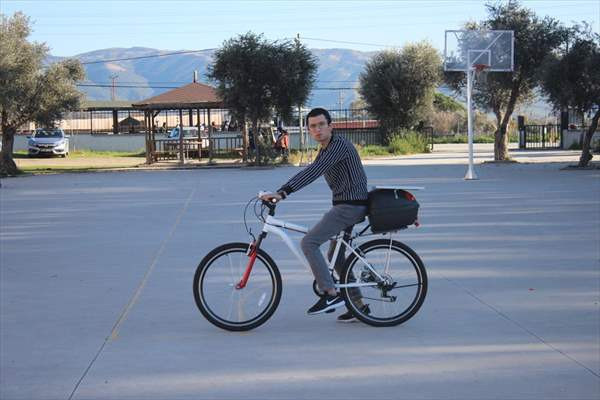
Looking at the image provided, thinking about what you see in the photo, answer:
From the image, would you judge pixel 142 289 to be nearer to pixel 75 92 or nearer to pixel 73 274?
pixel 73 274

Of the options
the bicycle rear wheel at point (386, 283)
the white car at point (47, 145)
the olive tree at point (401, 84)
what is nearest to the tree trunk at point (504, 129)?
the olive tree at point (401, 84)

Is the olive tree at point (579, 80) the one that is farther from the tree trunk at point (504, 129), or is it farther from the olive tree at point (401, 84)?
the olive tree at point (401, 84)

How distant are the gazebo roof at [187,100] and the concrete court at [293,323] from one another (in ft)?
88.6

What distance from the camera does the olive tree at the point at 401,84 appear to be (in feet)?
161

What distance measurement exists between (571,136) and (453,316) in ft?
140

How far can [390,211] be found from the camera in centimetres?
771

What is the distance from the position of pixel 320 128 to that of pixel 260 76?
32.2 m

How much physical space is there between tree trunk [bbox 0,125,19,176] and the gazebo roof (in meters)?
7.65

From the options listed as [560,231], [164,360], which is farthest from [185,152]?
[164,360]

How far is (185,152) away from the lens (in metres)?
46.5

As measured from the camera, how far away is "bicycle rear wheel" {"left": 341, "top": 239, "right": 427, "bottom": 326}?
312 inches

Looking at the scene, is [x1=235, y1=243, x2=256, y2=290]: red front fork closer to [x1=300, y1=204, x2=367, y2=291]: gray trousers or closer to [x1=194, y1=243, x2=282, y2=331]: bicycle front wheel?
[x1=194, y1=243, x2=282, y2=331]: bicycle front wheel

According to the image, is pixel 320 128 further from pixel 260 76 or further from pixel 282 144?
pixel 282 144

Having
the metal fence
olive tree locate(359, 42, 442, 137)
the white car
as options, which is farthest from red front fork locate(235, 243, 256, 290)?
the white car
